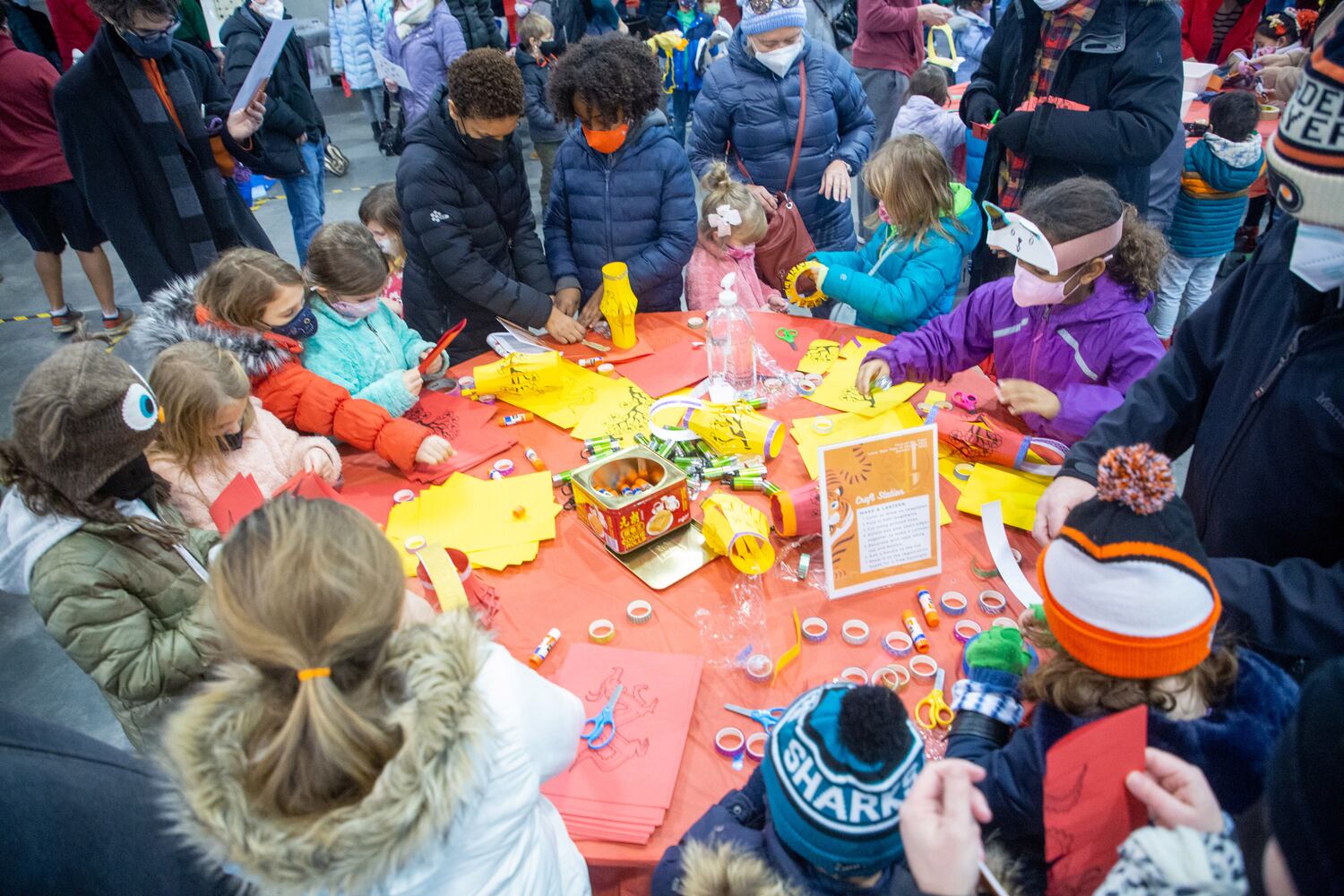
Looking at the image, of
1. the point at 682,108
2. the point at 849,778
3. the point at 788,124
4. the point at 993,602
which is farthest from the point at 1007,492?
the point at 682,108

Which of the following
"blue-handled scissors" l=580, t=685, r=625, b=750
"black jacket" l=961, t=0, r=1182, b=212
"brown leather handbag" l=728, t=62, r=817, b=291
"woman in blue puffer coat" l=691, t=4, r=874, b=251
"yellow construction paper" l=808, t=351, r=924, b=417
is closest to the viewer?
"blue-handled scissors" l=580, t=685, r=625, b=750

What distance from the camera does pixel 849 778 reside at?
3.16ft

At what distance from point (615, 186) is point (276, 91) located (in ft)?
9.48

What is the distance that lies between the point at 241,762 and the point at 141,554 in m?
0.82

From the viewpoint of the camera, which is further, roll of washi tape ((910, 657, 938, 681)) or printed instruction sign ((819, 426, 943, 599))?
printed instruction sign ((819, 426, 943, 599))

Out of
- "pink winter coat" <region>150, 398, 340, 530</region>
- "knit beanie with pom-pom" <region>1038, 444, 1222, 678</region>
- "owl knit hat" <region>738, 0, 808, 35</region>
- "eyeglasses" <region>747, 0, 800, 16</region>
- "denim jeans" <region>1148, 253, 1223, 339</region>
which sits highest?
"eyeglasses" <region>747, 0, 800, 16</region>

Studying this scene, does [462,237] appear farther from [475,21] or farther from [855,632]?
[475,21]

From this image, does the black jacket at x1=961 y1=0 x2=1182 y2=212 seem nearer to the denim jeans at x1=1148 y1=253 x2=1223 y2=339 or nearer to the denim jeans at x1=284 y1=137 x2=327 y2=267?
the denim jeans at x1=1148 y1=253 x2=1223 y2=339

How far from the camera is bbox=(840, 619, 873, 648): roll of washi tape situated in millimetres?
1536

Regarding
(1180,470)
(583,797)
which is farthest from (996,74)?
(583,797)

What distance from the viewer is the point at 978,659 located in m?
1.39

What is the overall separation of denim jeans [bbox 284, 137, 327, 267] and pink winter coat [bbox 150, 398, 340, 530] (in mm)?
3151

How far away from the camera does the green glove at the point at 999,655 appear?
138 cm

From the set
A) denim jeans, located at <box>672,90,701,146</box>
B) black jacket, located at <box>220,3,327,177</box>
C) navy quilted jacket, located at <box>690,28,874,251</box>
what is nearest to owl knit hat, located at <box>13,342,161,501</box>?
navy quilted jacket, located at <box>690,28,874,251</box>
